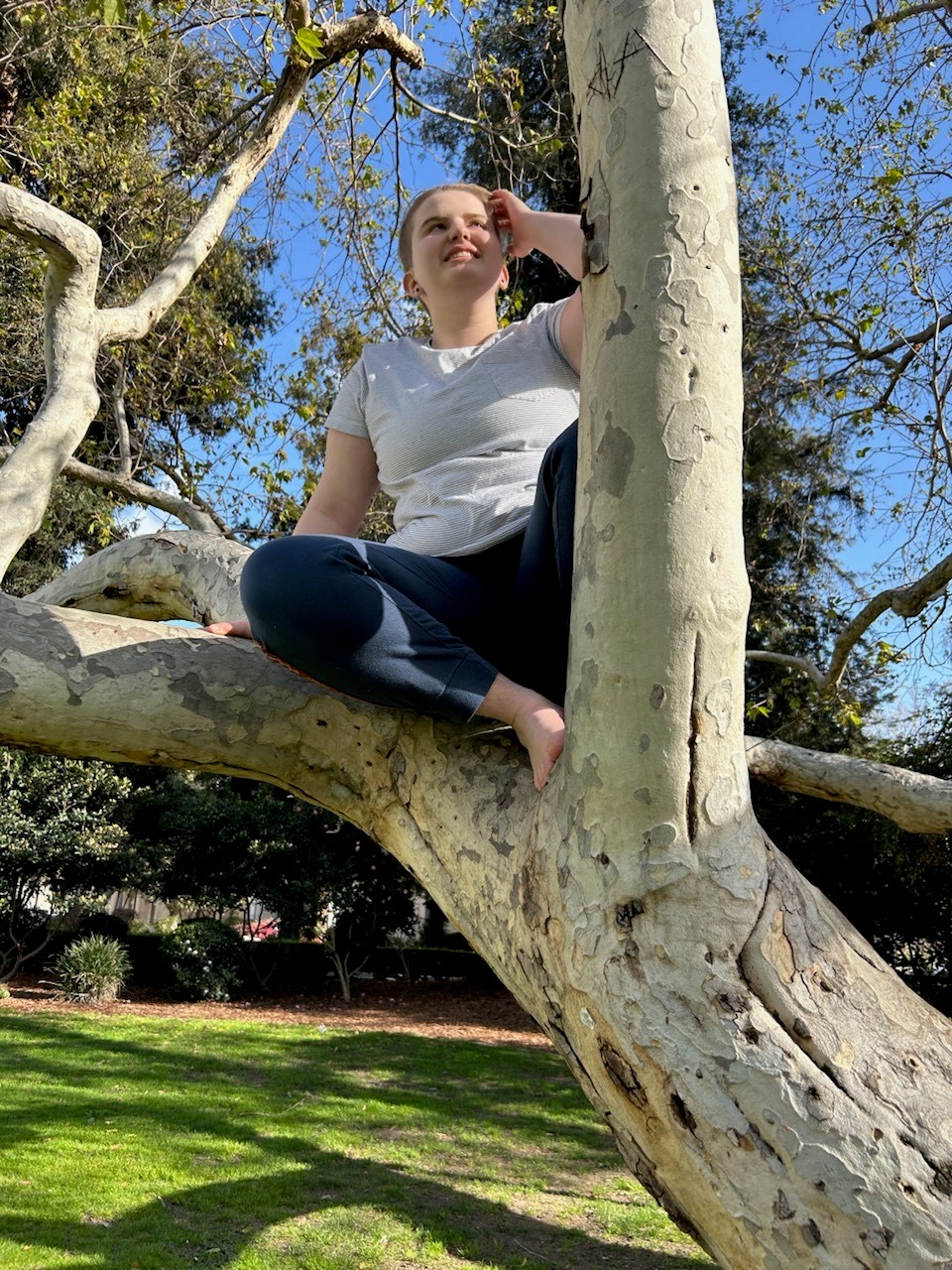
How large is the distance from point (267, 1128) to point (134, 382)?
19.8 ft

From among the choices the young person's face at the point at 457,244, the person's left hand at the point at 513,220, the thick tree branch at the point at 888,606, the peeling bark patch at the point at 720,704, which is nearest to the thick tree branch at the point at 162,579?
the young person's face at the point at 457,244

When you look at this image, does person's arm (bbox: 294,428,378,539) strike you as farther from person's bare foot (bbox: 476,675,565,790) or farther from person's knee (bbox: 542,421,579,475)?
person's bare foot (bbox: 476,675,565,790)

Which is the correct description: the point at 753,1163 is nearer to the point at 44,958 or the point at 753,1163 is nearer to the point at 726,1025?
the point at 726,1025

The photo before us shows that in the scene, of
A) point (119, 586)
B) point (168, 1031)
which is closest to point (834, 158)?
point (119, 586)

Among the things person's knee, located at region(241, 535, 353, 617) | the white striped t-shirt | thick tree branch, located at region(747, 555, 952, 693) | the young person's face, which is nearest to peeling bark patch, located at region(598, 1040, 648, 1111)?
person's knee, located at region(241, 535, 353, 617)

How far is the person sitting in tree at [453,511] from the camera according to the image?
142 cm

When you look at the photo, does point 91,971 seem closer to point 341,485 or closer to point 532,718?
point 341,485

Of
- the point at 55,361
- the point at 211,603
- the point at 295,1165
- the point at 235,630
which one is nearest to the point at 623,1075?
the point at 235,630

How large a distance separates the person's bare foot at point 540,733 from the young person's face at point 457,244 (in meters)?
0.89

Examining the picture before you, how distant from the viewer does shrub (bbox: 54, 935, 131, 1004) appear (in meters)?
12.1

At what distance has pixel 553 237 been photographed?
1.72m

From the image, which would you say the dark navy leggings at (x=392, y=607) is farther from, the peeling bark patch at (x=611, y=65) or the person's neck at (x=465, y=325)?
the person's neck at (x=465, y=325)

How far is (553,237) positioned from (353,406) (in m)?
0.52

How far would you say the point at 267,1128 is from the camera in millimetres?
7156
